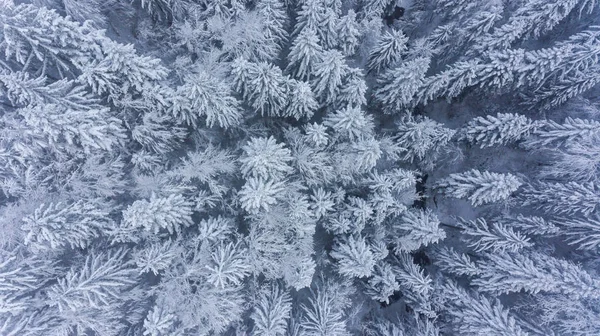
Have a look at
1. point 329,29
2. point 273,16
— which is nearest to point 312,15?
point 329,29

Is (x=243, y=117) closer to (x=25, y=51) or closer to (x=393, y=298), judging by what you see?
(x=25, y=51)

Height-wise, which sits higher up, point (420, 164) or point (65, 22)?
point (65, 22)

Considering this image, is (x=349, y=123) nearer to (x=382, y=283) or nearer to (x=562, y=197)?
(x=382, y=283)

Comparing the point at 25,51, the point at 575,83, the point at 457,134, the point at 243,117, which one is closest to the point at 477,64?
the point at 457,134

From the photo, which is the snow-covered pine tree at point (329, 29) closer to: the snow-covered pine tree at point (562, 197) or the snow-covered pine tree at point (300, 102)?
the snow-covered pine tree at point (300, 102)

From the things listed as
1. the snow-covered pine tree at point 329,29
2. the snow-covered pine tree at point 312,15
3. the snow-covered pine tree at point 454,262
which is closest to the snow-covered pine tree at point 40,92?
the snow-covered pine tree at point 312,15
